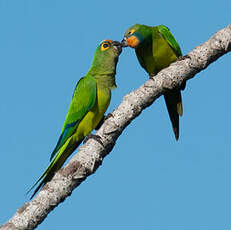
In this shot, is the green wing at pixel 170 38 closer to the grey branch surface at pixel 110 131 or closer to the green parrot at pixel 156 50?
the green parrot at pixel 156 50

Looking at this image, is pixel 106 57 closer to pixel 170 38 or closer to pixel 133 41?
pixel 133 41

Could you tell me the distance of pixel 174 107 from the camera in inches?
256

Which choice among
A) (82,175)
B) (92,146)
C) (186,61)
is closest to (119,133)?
(92,146)

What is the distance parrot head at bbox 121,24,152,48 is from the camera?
6.53 meters

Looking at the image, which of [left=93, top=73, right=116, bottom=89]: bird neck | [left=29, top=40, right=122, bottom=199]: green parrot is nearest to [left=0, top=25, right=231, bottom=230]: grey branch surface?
[left=29, top=40, right=122, bottom=199]: green parrot

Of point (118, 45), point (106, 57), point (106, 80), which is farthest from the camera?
point (118, 45)

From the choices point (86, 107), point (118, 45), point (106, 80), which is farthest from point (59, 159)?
point (118, 45)

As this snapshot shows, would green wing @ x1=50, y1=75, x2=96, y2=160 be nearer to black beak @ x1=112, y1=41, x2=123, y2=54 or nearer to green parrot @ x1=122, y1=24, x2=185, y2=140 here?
black beak @ x1=112, y1=41, x2=123, y2=54

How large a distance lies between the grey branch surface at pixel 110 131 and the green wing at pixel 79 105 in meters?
1.48

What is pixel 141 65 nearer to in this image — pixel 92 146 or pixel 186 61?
pixel 186 61

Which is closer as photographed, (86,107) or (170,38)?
(86,107)

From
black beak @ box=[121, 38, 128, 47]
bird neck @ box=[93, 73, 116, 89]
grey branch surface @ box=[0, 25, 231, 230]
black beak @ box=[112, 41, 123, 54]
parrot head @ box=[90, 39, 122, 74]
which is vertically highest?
black beak @ box=[121, 38, 128, 47]

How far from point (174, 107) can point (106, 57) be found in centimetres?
149

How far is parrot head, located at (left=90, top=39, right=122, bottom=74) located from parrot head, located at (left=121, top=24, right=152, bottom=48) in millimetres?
239
